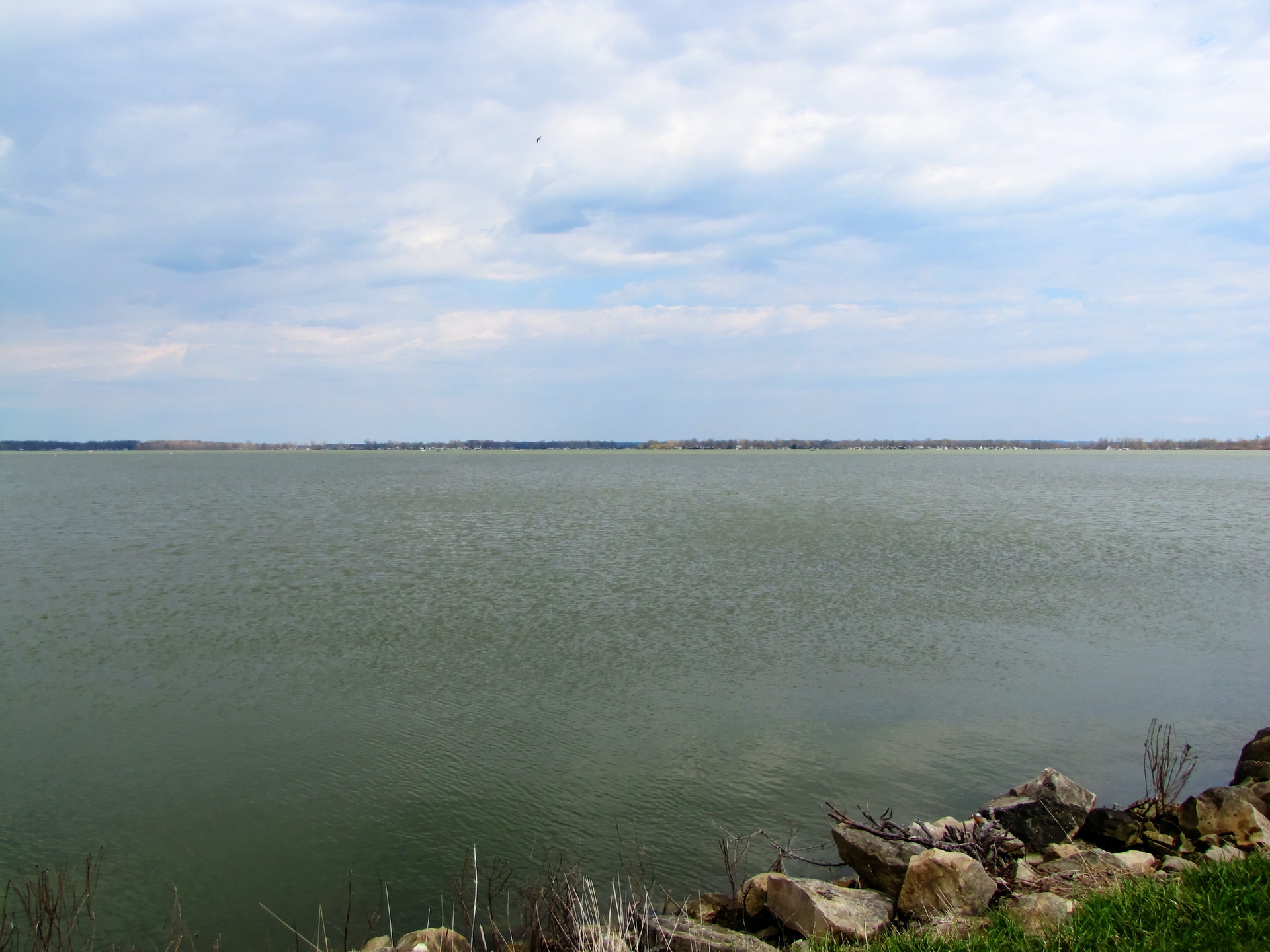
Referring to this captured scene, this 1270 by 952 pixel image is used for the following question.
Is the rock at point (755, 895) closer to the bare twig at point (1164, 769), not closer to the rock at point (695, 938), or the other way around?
the rock at point (695, 938)

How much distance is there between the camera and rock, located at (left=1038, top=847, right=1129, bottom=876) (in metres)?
6.39

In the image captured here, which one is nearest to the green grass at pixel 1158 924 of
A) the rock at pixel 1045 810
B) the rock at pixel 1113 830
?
the rock at pixel 1113 830

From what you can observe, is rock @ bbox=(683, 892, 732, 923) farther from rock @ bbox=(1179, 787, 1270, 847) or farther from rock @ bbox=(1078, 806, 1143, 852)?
rock @ bbox=(1179, 787, 1270, 847)

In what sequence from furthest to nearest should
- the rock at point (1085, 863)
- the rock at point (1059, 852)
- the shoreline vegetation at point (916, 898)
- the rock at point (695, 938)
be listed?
the rock at point (1059, 852) < the rock at point (1085, 863) < the rock at point (695, 938) < the shoreline vegetation at point (916, 898)

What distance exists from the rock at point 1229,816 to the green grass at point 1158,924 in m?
1.23

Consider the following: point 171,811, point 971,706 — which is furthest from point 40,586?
point 971,706

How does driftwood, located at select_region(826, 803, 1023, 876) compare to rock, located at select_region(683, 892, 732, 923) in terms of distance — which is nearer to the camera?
rock, located at select_region(683, 892, 732, 923)

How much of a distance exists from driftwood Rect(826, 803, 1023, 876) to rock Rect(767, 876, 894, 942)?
0.93 m

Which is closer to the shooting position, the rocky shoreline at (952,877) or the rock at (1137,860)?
the rocky shoreline at (952,877)

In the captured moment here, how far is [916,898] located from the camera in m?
6.08

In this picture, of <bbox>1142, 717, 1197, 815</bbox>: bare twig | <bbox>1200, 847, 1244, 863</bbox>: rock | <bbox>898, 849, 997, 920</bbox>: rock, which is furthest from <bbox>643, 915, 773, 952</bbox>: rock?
<bbox>1142, 717, 1197, 815</bbox>: bare twig

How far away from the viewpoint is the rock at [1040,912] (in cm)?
535

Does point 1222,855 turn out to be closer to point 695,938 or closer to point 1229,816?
point 1229,816

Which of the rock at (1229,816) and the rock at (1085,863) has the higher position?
the rock at (1229,816)
